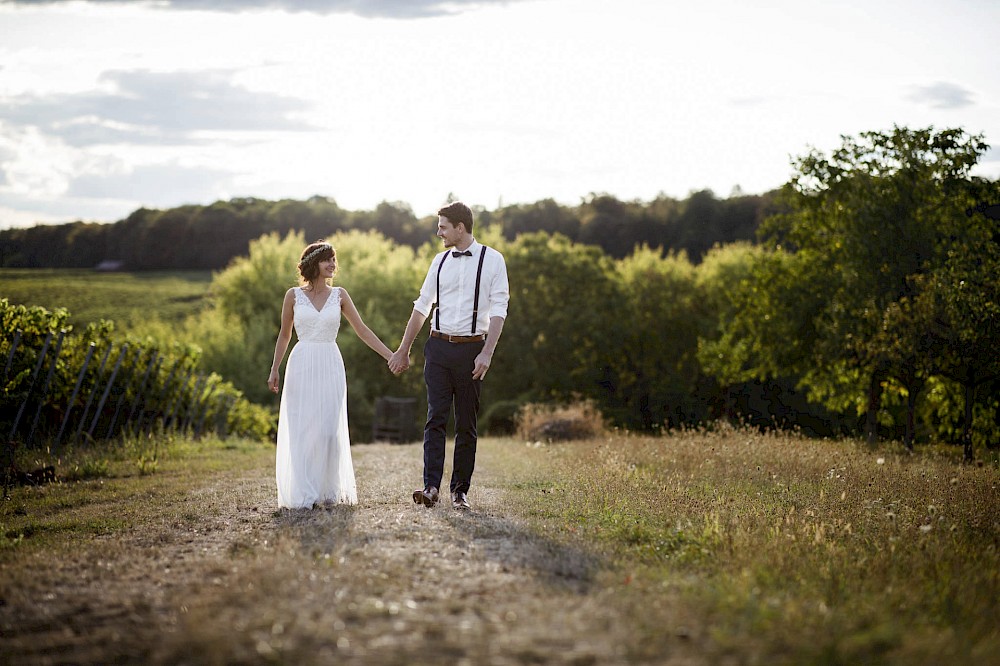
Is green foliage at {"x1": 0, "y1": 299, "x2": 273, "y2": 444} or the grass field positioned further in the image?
the grass field

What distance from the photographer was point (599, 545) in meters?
6.02

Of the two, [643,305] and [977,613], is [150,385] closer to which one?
[977,613]

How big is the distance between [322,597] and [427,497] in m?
3.09

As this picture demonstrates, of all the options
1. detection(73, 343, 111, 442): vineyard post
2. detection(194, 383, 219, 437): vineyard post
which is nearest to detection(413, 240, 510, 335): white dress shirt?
detection(73, 343, 111, 442): vineyard post

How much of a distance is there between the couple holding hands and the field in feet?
1.22

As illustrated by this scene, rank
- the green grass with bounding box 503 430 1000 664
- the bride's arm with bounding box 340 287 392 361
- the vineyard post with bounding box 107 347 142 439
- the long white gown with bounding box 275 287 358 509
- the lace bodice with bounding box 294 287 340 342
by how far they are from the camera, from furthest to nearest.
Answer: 1. the vineyard post with bounding box 107 347 142 439
2. the bride's arm with bounding box 340 287 392 361
3. the lace bodice with bounding box 294 287 340 342
4. the long white gown with bounding box 275 287 358 509
5. the green grass with bounding box 503 430 1000 664

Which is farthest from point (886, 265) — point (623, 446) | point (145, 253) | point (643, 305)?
point (145, 253)

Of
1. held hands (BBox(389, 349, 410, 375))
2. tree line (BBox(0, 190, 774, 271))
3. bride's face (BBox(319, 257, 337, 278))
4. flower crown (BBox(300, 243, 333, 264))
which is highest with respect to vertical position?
tree line (BBox(0, 190, 774, 271))

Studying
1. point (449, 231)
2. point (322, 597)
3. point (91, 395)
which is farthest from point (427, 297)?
point (91, 395)

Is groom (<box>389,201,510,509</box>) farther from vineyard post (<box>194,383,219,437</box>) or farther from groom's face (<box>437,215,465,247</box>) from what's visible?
vineyard post (<box>194,383,219,437</box>)

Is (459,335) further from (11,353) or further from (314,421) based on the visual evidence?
(11,353)

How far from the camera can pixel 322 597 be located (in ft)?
14.7

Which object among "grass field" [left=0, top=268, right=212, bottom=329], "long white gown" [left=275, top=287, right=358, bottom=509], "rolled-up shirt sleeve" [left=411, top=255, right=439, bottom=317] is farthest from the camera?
"grass field" [left=0, top=268, right=212, bottom=329]

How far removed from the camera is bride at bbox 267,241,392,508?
7996mm
